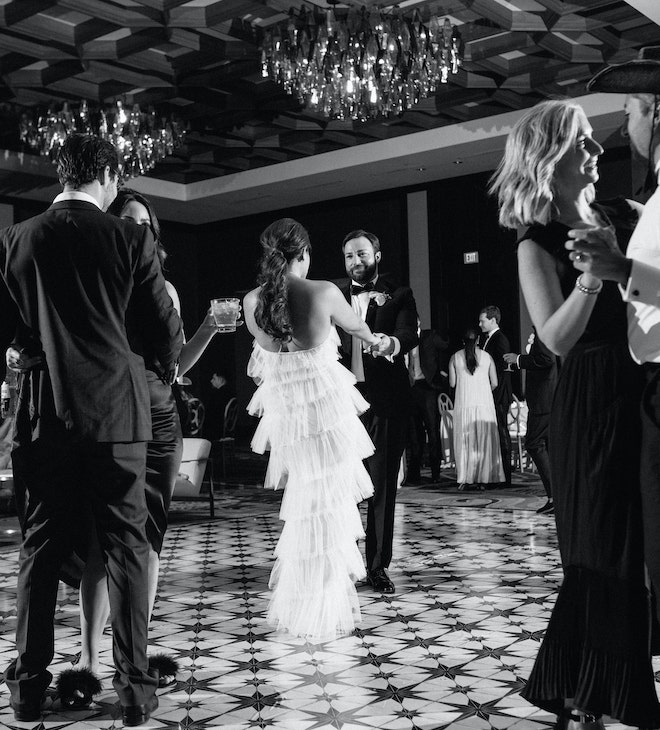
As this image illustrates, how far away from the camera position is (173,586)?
445 centimetres

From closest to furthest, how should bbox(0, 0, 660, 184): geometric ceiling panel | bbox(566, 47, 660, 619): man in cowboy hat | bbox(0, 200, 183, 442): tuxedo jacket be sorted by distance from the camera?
bbox(566, 47, 660, 619): man in cowboy hat
bbox(0, 200, 183, 442): tuxedo jacket
bbox(0, 0, 660, 184): geometric ceiling panel

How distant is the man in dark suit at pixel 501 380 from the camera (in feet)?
28.1

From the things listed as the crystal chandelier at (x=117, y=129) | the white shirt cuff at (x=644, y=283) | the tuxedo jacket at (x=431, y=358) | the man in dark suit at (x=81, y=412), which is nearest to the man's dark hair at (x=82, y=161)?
the man in dark suit at (x=81, y=412)

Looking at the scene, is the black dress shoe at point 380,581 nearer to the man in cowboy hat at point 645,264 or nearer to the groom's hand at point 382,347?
the groom's hand at point 382,347

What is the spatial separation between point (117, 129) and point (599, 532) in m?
7.63

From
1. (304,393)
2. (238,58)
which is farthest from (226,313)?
(238,58)

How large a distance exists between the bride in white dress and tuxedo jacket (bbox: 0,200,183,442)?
3.24ft

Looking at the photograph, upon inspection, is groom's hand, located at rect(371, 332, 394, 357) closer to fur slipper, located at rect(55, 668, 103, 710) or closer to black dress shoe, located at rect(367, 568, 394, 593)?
black dress shoe, located at rect(367, 568, 394, 593)

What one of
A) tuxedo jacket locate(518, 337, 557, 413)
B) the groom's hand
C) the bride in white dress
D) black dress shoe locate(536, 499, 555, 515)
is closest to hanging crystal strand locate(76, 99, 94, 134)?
tuxedo jacket locate(518, 337, 557, 413)

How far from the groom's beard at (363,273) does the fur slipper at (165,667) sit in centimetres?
→ 208

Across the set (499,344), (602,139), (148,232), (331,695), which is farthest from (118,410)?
(602,139)

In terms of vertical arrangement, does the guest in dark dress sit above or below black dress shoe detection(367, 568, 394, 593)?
above

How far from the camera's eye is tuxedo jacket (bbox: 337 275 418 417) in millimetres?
4188

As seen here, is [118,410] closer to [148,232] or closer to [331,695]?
[148,232]
